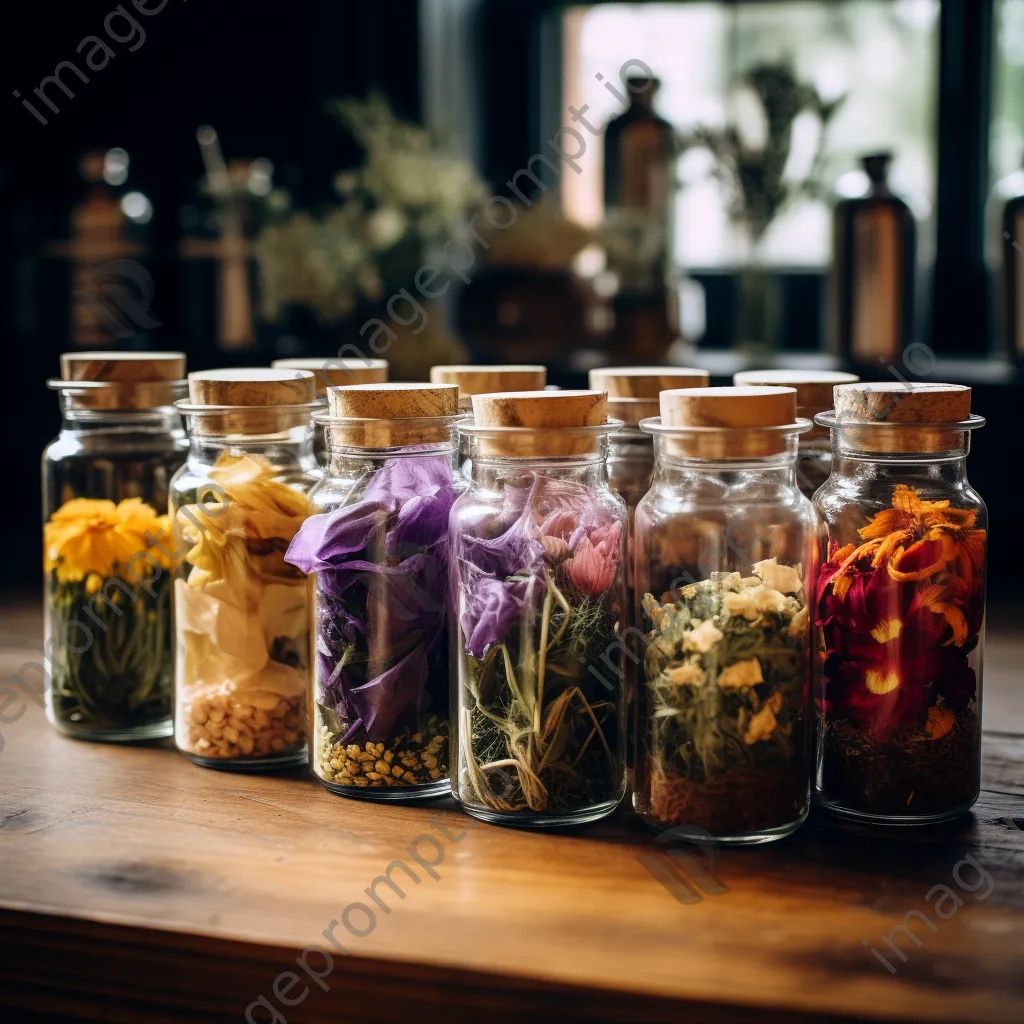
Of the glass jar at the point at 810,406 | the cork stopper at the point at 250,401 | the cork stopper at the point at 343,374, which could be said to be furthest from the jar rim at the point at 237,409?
the glass jar at the point at 810,406

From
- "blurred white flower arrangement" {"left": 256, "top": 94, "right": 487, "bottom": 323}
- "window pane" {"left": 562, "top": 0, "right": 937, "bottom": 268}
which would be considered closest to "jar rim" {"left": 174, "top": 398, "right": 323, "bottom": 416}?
"blurred white flower arrangement" {"left": 256, "top": 94, "right": 487, "bottom": 323}

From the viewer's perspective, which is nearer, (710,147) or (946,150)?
(710,147)

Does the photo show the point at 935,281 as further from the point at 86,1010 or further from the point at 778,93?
the point at 86,1010

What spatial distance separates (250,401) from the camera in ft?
3.15

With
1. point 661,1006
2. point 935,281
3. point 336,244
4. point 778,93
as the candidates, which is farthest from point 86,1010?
point 935,281

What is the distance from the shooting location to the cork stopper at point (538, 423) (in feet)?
2.70

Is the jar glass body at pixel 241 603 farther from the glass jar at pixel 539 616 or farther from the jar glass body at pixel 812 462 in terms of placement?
the jar glass body at pixel 812 462

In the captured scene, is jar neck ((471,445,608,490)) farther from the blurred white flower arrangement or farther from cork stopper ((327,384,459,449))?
the blurred white flower arrangement

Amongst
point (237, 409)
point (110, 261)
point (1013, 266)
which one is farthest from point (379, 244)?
point (237, 409)

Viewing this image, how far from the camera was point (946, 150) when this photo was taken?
2.10 metres

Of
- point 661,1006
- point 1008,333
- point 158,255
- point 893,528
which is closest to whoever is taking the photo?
point 661,1006

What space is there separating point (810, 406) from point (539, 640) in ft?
0.97

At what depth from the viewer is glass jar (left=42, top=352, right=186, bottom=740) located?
1048 mm

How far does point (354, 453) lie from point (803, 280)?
1560 mm
